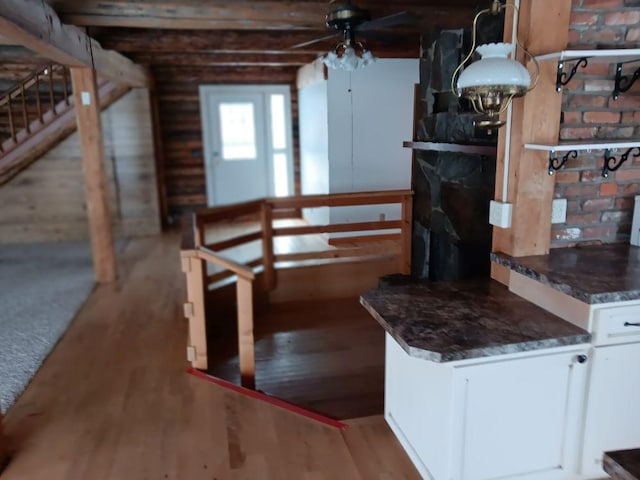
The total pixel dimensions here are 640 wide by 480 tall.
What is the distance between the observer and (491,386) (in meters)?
1.54

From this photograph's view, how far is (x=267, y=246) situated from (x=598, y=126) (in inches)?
114

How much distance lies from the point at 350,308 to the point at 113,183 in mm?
3675

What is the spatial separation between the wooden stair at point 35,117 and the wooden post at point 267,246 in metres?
2.46

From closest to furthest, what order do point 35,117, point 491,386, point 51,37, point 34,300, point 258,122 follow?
point 491,386 < point 51,37 < point 34,300 < point 35,117 < point 258,122

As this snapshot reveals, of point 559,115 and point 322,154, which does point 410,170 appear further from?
point 559,115

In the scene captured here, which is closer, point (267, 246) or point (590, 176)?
point (590, 176)

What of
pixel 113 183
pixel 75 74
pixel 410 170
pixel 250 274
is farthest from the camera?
pixel 113 183

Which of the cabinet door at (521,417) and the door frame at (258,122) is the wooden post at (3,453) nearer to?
the cabinet door at (521,417)

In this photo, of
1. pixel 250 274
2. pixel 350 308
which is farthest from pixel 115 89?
pixel 250 274

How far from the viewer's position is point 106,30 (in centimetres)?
418

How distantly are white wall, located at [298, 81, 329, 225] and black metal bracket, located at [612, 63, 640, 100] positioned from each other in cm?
143

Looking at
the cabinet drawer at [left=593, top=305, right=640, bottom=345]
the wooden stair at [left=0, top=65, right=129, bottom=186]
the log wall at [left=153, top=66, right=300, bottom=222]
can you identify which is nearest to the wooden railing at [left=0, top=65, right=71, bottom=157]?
the wooden stair at [left=0, top=65, right=129, bottom=186]

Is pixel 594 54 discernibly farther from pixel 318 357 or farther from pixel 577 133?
pixel 318 357

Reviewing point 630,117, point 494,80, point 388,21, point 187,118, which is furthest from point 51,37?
point 187,118
